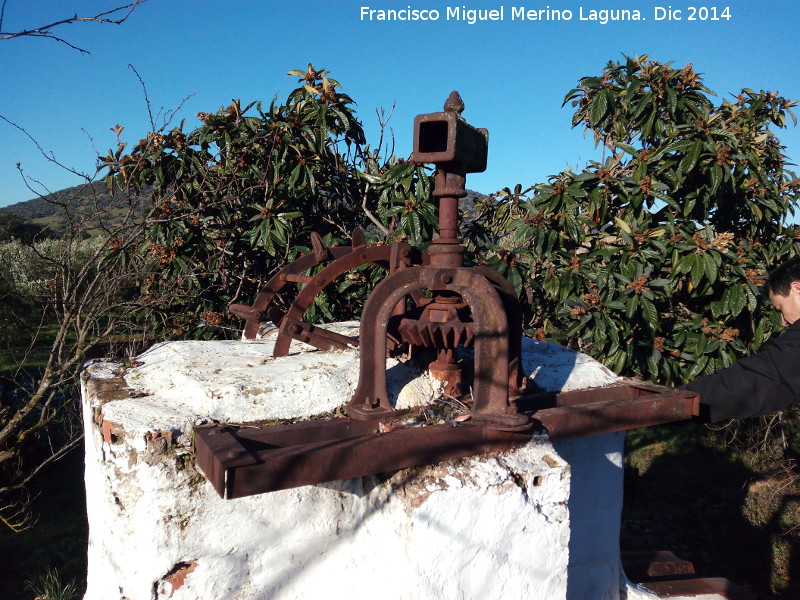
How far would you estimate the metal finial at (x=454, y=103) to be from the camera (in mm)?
2051

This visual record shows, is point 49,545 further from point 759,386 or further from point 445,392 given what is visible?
point 759,386

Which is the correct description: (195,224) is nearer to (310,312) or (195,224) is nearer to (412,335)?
(310,312)

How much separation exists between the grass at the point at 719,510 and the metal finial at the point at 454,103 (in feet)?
11.7

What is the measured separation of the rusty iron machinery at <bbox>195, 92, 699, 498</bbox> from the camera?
1.65 metres

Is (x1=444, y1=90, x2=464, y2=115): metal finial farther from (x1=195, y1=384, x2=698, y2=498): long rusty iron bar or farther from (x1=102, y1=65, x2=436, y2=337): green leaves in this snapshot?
(x1=102, y1=65, x2=436, y2=337): green leaves

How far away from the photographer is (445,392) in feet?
7.36

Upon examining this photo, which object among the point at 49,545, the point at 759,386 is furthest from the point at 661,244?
the point at 49,545

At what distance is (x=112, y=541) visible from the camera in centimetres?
204

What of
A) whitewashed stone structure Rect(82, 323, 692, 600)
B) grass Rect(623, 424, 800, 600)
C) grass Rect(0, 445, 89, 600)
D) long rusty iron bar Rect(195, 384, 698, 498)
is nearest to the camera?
long rusty iron bar Rect(195, 384, 698, 498)

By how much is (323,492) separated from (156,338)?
3.10 metres

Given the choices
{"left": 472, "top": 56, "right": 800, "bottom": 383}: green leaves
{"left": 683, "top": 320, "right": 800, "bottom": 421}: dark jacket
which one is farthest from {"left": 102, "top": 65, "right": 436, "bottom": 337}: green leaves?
{"left": 683, "top": 320, "right": 800, "bottom": 421}: dark jacket

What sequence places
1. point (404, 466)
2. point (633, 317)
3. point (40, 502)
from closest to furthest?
point (404, 466) → point (633, 317) → point (40, 502)

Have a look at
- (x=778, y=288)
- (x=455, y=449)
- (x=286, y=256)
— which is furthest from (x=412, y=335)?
(x=286, y=256)

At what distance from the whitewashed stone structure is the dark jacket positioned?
0.84 metres
